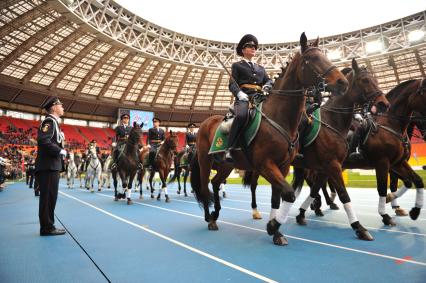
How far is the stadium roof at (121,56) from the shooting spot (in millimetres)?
26453

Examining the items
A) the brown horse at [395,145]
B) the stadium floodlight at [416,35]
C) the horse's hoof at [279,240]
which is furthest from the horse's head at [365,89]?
the stadium floodlight at [416,35]

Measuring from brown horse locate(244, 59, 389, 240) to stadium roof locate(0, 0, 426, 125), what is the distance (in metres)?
24.3

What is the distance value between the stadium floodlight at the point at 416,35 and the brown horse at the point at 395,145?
32837mm

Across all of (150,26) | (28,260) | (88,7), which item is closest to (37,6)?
(88,7)

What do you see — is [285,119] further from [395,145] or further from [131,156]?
[131,156]

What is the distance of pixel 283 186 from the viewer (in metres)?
Result: 3.56

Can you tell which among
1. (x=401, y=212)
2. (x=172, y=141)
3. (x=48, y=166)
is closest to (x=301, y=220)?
(x=401, y=212)

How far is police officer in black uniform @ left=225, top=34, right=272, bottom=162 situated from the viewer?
13.5 feet

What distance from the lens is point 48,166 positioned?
4738 mm

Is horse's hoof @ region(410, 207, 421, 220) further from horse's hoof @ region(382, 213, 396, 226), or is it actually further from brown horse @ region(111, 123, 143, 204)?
brown horse @ region(111, 123, 143, 204)

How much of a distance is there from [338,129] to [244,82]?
1828 millimetres

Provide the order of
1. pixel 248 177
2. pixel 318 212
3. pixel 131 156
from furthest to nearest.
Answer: pixel 131 156 < pixel 248 177 < pixel 318 212

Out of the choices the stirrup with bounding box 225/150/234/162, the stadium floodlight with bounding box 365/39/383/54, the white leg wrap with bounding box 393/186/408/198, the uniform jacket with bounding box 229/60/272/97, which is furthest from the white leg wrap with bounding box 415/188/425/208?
the stadium floodlight with bounding box 365/39/383/54

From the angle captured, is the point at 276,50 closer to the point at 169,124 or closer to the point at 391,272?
the point at 169,124
